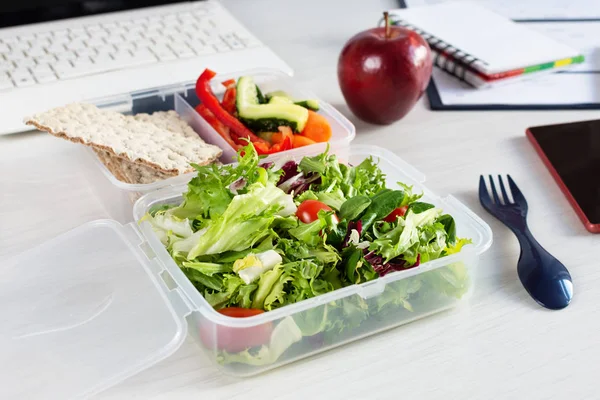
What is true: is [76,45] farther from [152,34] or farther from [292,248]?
[292,248]

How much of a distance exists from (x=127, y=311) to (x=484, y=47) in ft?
3.11

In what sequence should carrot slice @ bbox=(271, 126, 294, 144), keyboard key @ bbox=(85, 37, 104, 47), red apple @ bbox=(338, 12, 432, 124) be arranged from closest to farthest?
1. carrot slice @ bbox=(271, 126, 294, 144)
2. red apple @ bbox=(338, 12, 432, 124)
3. keyboard key @ bbox=(85, 37, 104, 47)

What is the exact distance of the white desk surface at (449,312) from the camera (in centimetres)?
77

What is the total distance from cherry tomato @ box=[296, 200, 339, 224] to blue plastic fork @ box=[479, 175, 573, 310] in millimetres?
250

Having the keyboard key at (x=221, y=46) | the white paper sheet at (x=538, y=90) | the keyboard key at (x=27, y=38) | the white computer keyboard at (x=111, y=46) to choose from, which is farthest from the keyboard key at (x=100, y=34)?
the white paper sheet at (x=538, y=90)

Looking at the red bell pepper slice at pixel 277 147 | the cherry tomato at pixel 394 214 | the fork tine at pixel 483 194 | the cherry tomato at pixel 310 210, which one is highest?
the cherry tomato at pixel 310 210

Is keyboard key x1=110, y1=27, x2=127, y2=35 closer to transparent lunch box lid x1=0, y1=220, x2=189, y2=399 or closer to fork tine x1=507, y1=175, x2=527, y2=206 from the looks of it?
transparent lunch box lid x1=0, y1=220, x2=189, y2=399

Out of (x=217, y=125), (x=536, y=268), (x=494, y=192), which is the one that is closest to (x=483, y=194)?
(x=494, y=192)

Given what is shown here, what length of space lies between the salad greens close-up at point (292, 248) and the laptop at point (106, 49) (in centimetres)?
48

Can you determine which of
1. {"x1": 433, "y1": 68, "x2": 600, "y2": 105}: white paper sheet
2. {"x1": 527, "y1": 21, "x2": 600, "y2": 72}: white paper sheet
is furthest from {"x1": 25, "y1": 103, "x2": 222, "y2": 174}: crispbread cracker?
{"x1": 527, "y1": 21, "x2": 600, "y2": 72}: white paper sheet

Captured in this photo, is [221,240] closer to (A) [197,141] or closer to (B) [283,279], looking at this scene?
(B) [283,279]

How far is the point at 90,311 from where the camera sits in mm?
796

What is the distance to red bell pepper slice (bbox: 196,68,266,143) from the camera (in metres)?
1.14

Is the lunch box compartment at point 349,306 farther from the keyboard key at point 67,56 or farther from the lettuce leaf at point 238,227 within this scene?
the keyboard key at point 67,56
